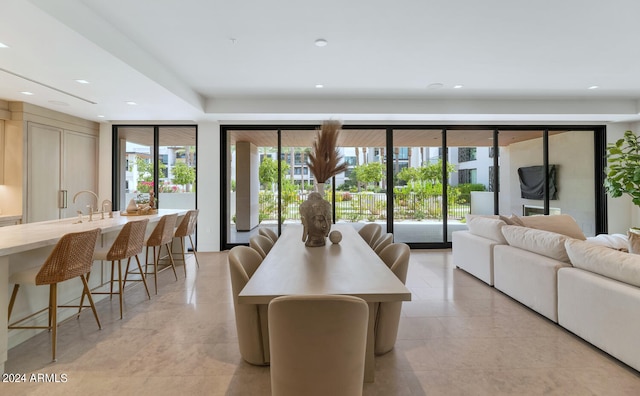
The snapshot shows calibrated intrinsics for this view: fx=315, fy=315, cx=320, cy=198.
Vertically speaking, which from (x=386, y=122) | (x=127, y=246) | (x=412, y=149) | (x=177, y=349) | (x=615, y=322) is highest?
(x=386, y=122)

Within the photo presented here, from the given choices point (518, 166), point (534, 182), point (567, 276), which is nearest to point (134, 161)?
point (567, 276)

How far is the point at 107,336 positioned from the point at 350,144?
563cm

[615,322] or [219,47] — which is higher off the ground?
[219,47]

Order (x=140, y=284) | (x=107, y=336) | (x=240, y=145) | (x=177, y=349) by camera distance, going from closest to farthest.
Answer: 1. (x=177, y=349)
2. (x=107, y=336)
3. (x=140, y=284)
4. (x=240, y=145)

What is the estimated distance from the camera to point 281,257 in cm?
216

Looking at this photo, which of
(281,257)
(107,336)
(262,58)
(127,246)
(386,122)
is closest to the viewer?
(281,257)

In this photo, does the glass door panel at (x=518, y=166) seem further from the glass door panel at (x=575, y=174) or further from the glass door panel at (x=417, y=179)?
the glass door panel at (x=417, y=179)

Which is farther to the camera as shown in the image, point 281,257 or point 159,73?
point 159,73

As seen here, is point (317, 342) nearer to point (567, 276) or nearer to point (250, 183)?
point (567, 276)

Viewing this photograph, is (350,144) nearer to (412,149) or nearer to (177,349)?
(412,149)

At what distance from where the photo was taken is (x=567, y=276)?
2699 mm

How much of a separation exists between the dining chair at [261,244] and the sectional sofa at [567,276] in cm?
261

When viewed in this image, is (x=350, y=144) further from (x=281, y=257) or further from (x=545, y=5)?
(x=281, y=257)

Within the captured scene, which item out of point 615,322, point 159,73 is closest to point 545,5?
point 615,322
